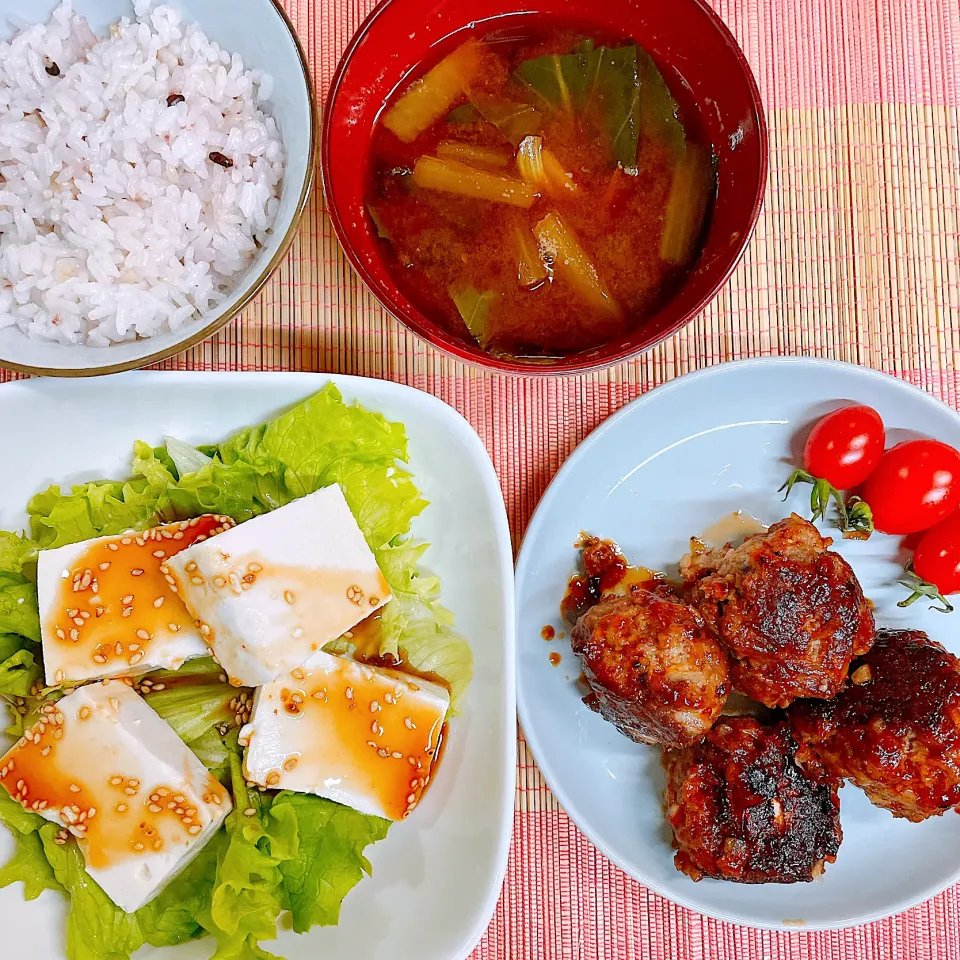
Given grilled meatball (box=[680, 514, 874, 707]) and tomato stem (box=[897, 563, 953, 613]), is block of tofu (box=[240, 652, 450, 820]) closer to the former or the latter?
grilled meatball (box=[680, 514, 874, 707])

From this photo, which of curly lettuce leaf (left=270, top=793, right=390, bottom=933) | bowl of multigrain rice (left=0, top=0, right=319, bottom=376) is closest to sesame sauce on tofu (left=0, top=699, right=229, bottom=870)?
curly lettuce leaf (left=270, top=793, right=390, bottom=933)

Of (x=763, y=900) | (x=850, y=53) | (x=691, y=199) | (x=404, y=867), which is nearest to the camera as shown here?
(x=691, y=199)

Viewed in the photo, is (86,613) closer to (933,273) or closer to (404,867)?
(404,867)

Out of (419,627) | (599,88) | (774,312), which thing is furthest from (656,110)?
(419,627)

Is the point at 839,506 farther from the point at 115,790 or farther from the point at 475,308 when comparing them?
the point at 115,790

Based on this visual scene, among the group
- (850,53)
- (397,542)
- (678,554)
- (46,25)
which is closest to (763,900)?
(678,554)

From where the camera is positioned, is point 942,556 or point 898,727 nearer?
point 898,727
